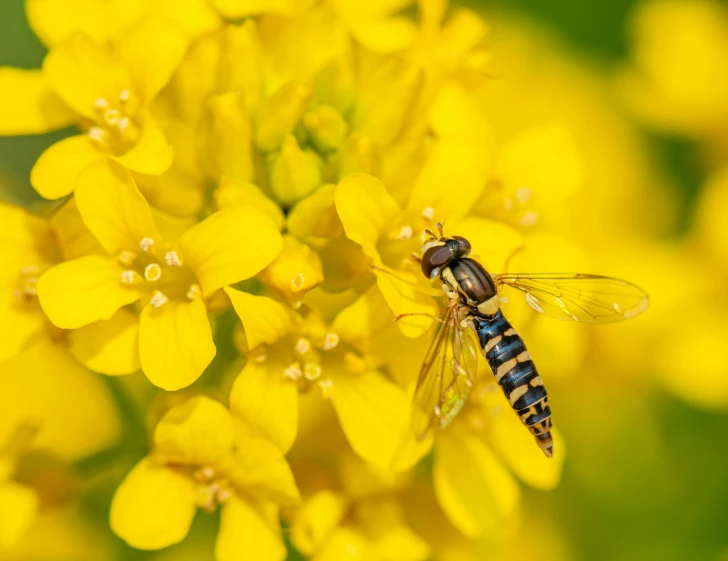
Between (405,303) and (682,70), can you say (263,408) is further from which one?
(682,70)

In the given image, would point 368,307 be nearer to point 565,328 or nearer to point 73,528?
point 565,328

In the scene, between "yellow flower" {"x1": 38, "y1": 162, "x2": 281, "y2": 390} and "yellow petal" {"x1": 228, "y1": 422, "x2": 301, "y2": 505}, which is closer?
"yellow flower" {"x1": 38, "y1": 162, "x2": 281, "y2": 390}

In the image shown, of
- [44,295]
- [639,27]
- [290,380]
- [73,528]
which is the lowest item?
[73,528]

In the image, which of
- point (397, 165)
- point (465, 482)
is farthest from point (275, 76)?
point (465, 482)

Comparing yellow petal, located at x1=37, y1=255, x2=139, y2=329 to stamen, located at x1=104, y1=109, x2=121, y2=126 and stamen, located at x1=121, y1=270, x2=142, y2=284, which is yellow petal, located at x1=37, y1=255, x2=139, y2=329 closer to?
stamen, located at x1=121, y1=270, x2=142, y2=284

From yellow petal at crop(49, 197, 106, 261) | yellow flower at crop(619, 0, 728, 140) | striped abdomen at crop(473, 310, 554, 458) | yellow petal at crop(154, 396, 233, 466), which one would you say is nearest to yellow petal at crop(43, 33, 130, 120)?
yellow petal at crop(49, 197, 106, 261)

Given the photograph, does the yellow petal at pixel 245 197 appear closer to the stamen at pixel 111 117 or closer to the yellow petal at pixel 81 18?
the stamen at pixel 111 117
